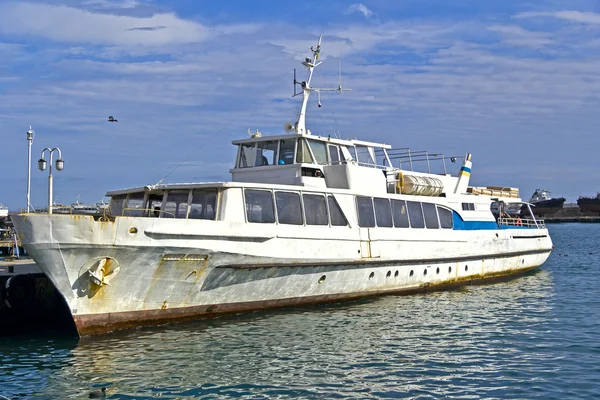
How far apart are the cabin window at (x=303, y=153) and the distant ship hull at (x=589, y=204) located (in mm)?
121684

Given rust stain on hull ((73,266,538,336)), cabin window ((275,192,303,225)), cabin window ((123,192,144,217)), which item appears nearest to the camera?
rust stain on hull ((73,266,538,336))

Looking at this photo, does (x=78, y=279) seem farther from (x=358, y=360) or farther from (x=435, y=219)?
(x=435, y=219)

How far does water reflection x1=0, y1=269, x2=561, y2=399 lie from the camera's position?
36.6ft

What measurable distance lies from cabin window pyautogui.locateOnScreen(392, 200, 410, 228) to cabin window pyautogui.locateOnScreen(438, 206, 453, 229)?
6.59ft

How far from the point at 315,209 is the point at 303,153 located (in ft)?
7.88

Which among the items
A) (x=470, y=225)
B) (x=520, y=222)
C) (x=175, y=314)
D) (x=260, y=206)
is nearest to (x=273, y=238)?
(x=260, y=206)

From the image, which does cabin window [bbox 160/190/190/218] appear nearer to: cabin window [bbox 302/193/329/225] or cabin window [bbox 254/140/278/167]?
cabin window [bbox 302/193/329/225]

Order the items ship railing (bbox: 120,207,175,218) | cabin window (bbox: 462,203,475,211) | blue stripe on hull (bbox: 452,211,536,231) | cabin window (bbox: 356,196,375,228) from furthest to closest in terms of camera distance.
Result: cabin window (bbox: 462,203,475,211) → blue stripe on hull (bbox: 452,211,536,231) → cabin window (bbox: 356,196,375,228) → ship railing (bbox: 120,207,175,218)

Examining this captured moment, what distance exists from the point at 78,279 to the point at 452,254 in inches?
510

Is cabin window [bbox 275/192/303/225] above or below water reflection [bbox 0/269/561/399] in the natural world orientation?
above

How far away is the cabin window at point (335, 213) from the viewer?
59.8 feet

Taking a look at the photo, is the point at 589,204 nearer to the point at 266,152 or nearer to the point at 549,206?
the point at 549,206

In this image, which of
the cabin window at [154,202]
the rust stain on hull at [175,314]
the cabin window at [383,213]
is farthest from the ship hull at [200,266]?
the cabin window at [154,202]

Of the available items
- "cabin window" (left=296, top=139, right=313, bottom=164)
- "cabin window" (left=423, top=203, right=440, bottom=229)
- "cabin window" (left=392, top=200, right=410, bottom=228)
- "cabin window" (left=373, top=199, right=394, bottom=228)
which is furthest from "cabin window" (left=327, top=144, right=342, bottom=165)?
"cabin window" (left=423, top=203, right=440, bottom=229)
